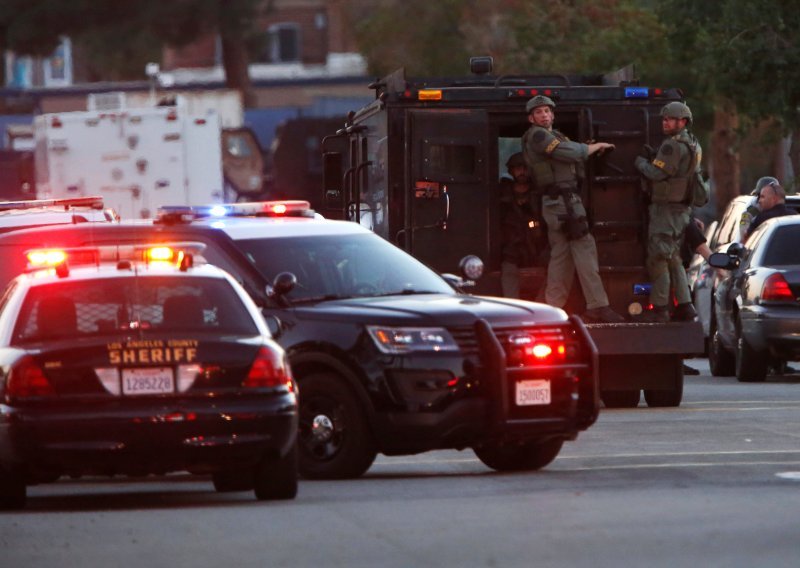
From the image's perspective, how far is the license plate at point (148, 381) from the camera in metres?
12.0

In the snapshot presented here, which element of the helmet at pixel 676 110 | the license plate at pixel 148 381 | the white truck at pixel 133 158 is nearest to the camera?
the license plate at pixel 148 381

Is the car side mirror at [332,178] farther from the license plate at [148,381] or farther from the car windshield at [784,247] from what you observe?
the license plate at [148,381]

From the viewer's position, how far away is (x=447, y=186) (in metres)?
19.4

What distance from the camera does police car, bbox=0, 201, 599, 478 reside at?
520 inches

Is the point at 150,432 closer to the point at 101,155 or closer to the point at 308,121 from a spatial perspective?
the point at 101,155

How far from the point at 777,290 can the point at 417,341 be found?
9.29 meters

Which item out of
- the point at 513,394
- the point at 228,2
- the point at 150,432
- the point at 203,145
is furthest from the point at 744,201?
the point at 228,2

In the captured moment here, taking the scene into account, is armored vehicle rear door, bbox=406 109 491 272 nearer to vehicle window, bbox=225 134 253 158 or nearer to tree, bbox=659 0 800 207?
tree, bbox=659 0 800 207

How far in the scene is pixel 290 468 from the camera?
489 inches

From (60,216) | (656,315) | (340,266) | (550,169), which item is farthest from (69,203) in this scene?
(340,266)

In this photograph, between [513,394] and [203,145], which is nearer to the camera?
[513,394]

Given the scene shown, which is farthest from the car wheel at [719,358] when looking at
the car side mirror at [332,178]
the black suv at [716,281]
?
the car side mirror at [332,178]

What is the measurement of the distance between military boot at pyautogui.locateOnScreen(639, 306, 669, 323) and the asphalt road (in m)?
3.43

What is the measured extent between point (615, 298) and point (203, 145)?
21304 millimetres
